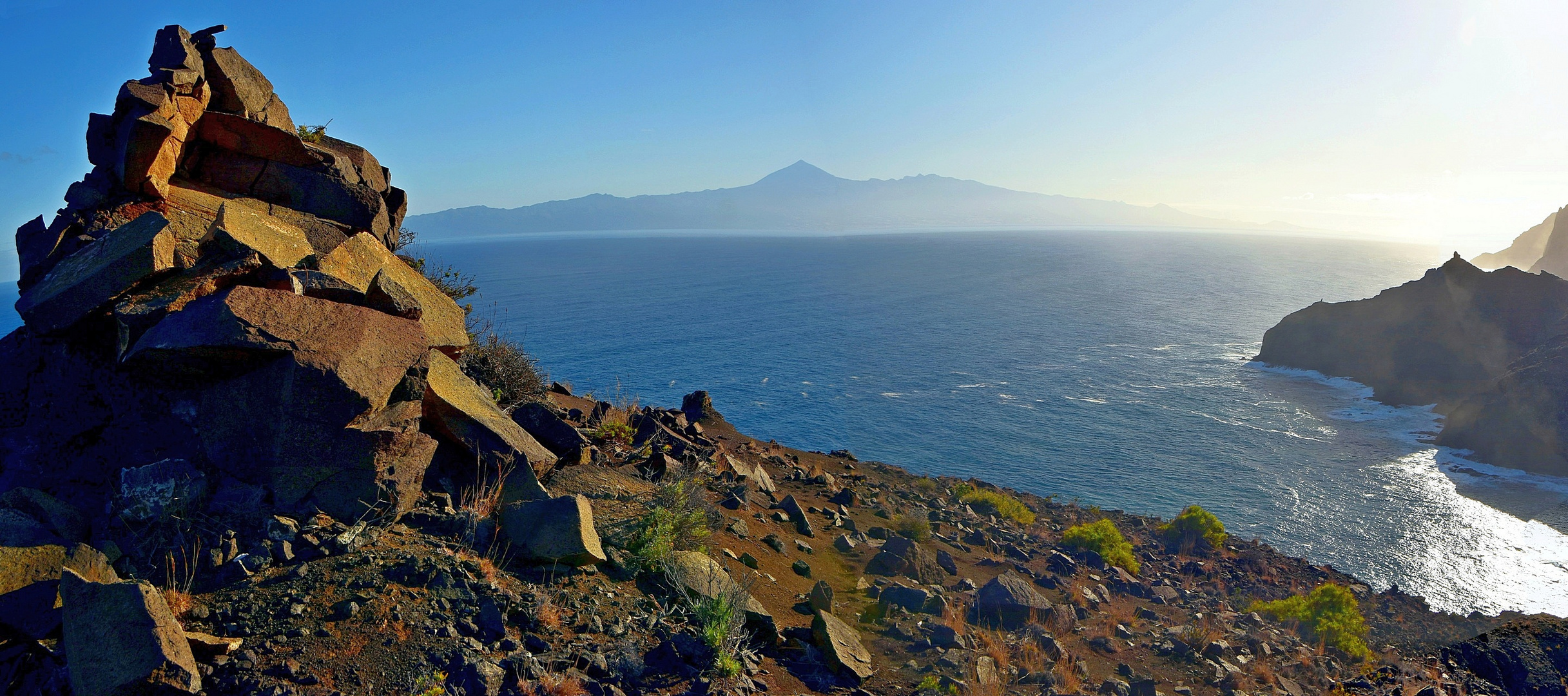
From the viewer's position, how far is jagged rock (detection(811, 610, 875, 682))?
7828 millimetres

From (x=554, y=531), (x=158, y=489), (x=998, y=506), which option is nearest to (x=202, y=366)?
(x=158, y=489)

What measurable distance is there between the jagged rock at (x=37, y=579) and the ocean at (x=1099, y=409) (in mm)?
11862

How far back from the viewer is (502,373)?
44.6ft

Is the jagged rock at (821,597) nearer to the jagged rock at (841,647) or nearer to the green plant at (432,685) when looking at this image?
the jagged rock at (841,647)

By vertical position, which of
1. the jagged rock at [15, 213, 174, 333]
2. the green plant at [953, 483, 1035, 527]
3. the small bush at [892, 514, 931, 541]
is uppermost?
the jagged rock at [15, 213, 174, 333]

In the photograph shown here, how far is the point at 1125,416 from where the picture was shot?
2368 inches

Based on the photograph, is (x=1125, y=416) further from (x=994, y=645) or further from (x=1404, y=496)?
(x=994, y=645)

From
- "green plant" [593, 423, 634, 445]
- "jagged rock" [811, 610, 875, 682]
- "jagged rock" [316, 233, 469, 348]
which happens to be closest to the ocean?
"green plant" [593, 423, 634, 445]

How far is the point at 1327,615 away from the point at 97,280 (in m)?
26.6

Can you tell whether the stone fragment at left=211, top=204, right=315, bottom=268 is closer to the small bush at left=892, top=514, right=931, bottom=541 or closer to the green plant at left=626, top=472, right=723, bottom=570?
the green plant at left=626, top=472, right=723, bottom=570

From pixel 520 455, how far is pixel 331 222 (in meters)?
5.21

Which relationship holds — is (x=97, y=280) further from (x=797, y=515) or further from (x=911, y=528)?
(x=911, y=528)

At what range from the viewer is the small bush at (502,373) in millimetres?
13172

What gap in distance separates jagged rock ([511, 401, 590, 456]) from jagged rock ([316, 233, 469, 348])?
1454 millimetres
